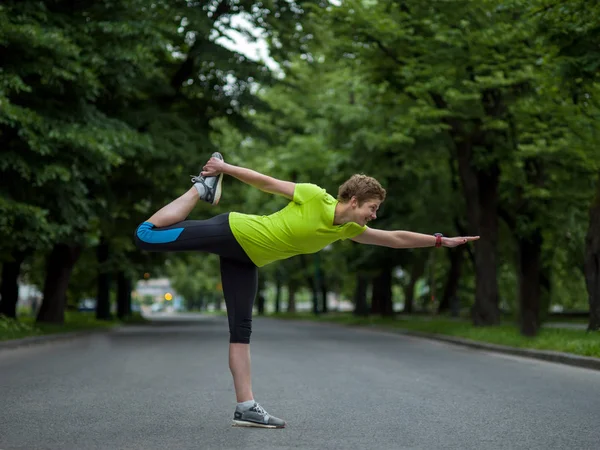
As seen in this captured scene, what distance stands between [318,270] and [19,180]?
3260 cm

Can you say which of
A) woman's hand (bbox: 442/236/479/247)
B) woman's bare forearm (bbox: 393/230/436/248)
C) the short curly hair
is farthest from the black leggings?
woman's hand (bbox: 442/236/479/247)

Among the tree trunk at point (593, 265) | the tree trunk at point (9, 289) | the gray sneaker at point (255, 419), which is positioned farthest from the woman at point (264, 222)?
the tree trunk at point (9, 289)

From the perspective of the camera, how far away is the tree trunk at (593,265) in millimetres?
16906

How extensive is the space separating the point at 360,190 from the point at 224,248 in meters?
1.00

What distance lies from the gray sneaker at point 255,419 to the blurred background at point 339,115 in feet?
28.0

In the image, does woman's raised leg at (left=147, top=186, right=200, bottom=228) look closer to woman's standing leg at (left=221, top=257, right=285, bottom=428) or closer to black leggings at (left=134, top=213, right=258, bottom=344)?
black leggings at (left=134, top=213, right=258, bottom=344)

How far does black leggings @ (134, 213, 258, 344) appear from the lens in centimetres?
592

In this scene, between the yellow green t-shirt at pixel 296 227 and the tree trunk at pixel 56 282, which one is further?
the tree trunk at pixel 56 282

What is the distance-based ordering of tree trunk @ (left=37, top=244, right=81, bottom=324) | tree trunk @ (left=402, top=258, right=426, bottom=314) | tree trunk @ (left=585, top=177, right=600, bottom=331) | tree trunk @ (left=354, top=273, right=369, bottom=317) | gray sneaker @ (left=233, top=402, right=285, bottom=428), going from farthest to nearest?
1. tree trunk @ (left=354, top=273, right=369, bottom=317)
2. tree trunk @ (left=402, top=258, right=426, bottom=314)
3. tree trunk @ (left=37, top=244, right=81, bottom=324)
4. tree trunk @ (left=585, top=177, right=600, bottom=331)
5. gray sneaker @ (left=233, top=402, right=285, bottom=428)

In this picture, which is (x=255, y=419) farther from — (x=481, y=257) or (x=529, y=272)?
(x=481, y=257)

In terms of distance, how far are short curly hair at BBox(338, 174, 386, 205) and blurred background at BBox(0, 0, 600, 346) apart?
→ 26.5ft

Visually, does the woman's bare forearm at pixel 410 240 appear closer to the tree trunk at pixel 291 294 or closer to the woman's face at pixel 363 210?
the woman's face at pixel 363 210

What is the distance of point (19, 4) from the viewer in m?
17.6

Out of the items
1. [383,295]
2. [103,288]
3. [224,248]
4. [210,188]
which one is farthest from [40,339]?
[383,295]
